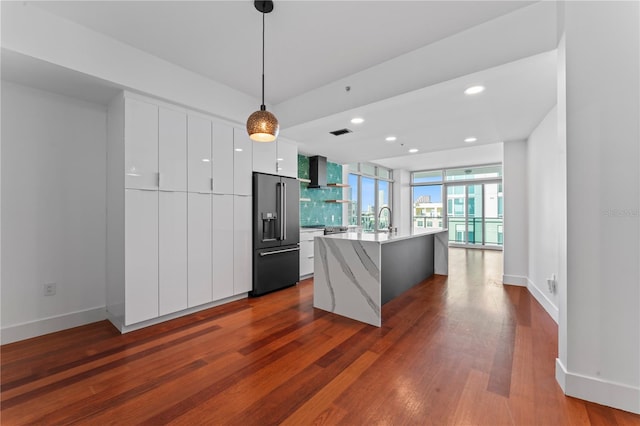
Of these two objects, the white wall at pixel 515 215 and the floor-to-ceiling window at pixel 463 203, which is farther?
the floor-to-ceiling window at pixel 463 203

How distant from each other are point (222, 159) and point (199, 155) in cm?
31

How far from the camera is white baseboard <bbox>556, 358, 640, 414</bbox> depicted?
1625 millimetres

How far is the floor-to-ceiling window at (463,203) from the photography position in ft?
28.6

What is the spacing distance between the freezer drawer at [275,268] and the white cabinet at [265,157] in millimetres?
1235

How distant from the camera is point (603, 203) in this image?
1699 millimetres

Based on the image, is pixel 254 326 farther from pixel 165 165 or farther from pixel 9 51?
pixel 9 51

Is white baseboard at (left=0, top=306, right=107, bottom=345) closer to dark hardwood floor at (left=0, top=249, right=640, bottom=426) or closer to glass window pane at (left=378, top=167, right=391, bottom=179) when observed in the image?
dark hardwood floor at (left=0, top=249, right=640, bottom=426)

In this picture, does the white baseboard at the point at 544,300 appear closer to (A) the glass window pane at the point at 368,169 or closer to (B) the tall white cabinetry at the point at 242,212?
(B) the tall white cabinetry at the point at 242,212

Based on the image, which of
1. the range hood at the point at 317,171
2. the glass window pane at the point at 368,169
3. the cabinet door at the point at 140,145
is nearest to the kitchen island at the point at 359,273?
Result: the cabinet door at the point at 140,145

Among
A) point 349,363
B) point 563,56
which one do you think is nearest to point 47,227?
point 349,363

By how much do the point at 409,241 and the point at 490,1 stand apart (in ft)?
9.88

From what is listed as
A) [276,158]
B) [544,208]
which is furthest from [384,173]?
[544,208]

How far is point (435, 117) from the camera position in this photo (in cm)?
354

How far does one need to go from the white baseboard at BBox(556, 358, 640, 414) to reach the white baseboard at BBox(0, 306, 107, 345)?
14.5 feet
